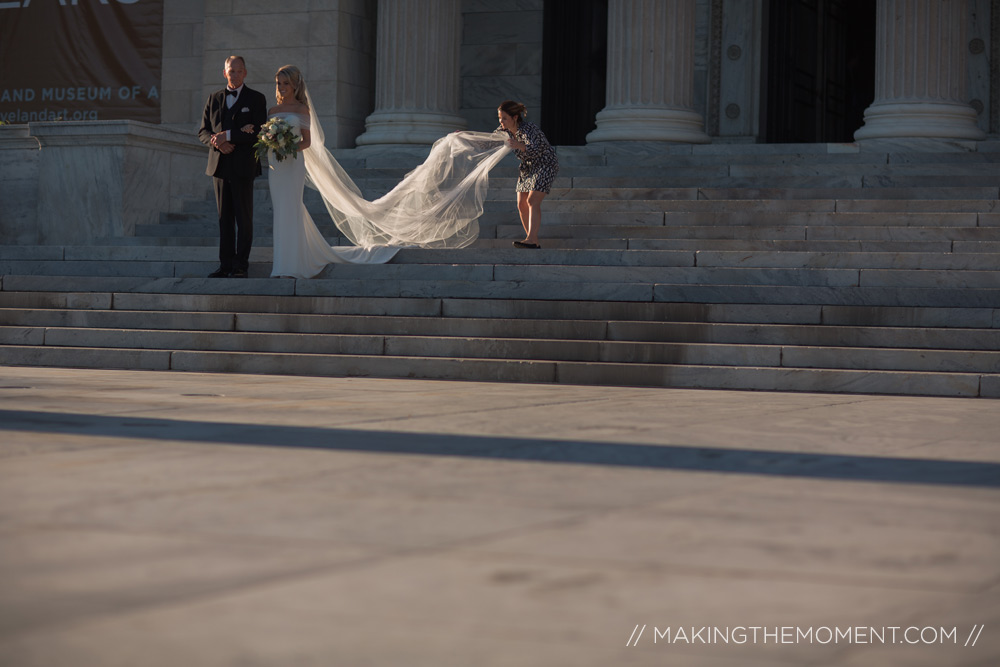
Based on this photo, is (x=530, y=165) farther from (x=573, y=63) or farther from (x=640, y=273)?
(x=573, y=63)

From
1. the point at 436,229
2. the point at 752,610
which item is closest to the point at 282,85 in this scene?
the point at 436,229

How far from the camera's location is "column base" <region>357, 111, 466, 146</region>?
2242 cm

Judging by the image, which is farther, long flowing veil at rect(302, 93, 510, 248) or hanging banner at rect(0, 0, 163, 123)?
hanging banner at rect(0, 0, 163, 123)

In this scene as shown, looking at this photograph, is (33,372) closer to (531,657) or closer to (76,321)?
(76,321)

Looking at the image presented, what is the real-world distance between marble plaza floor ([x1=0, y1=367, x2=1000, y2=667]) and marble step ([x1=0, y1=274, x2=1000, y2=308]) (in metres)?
4.45

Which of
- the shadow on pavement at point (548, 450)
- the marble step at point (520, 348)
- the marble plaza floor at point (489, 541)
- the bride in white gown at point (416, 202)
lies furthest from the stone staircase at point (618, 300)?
the shadow on pavement at point (548, 450)

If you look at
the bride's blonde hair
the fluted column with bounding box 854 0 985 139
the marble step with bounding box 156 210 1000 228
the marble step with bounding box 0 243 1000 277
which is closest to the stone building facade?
the fluted column with bounding box 854 0 985 139

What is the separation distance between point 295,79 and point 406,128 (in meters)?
8.38

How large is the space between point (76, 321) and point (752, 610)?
11.5 metres

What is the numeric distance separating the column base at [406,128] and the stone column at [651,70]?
276cm

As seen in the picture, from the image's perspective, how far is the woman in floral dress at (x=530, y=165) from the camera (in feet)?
49.9

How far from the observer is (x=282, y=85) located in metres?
14.2

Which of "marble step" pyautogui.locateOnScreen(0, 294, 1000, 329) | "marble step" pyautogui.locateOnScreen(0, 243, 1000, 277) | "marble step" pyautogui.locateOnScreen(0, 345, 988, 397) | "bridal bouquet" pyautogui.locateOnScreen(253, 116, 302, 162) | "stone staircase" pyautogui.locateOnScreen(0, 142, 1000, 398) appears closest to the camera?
"marble step" pyautogui.locateOnScreen(0, 345, 988, 397)

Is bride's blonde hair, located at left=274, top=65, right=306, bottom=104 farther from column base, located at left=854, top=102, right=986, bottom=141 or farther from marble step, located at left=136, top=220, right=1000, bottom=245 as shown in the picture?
column base, located at left=854, top=102, right=986, bottom=141
